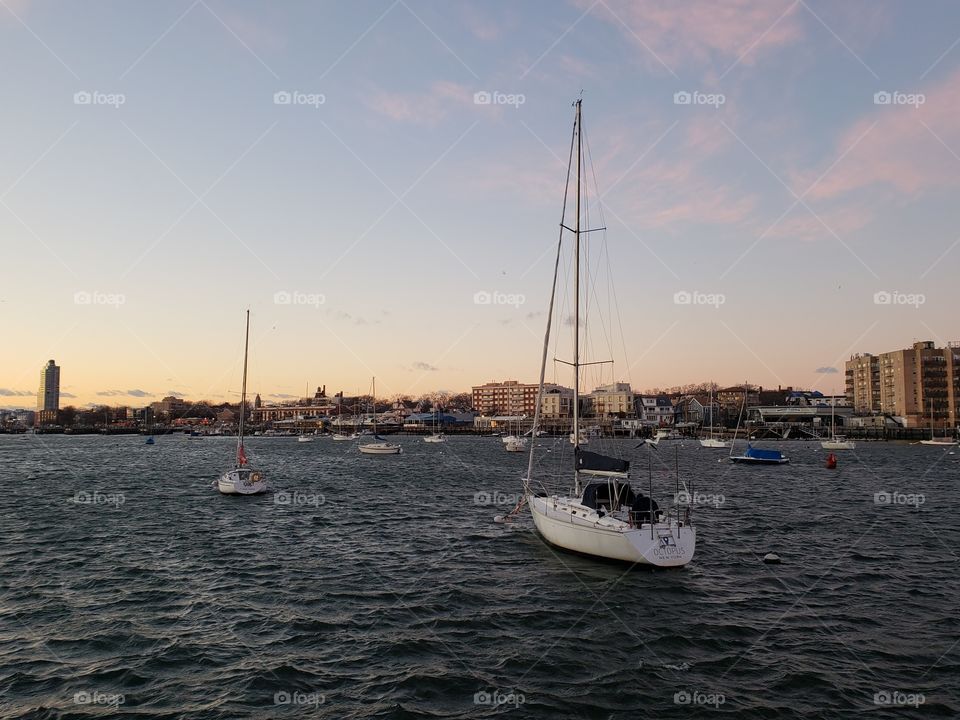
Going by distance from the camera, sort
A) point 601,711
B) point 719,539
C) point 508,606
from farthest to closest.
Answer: point 719,539 → point 508,606 → point 601,711

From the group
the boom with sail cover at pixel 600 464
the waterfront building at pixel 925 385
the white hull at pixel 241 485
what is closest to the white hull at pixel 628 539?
the boom with sail cover at pixel 600 464

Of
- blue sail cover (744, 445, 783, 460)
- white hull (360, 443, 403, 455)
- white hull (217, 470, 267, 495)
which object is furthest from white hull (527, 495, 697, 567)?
white hull (360, 443, 403, 455)

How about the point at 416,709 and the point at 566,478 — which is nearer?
the point at 416,709

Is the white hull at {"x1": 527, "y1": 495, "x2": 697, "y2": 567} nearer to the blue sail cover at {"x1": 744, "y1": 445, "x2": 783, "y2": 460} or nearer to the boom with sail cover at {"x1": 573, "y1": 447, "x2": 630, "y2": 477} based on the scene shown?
the boom with sail cover at {"x1": 573, "y1": 447, "x2": 630, "y2": 477}

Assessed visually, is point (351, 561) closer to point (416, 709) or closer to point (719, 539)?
point (416, 709)

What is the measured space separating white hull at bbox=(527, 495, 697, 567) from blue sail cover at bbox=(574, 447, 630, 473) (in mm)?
2299

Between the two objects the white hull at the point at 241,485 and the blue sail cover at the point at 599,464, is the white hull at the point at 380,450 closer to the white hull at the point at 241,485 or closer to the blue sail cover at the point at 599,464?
the white hull at the point at 241,485

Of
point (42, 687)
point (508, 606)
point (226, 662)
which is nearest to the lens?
point (42, 687)

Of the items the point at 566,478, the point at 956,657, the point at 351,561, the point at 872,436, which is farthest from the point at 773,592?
the point at 872,436

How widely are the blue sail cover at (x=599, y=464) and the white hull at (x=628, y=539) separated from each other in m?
2.30

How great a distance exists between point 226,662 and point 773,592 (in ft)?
53.6

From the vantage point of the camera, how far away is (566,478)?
58781mm

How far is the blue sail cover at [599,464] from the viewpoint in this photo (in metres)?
Result: 24.8

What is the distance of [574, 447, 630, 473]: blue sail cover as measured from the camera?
24.8 meters
